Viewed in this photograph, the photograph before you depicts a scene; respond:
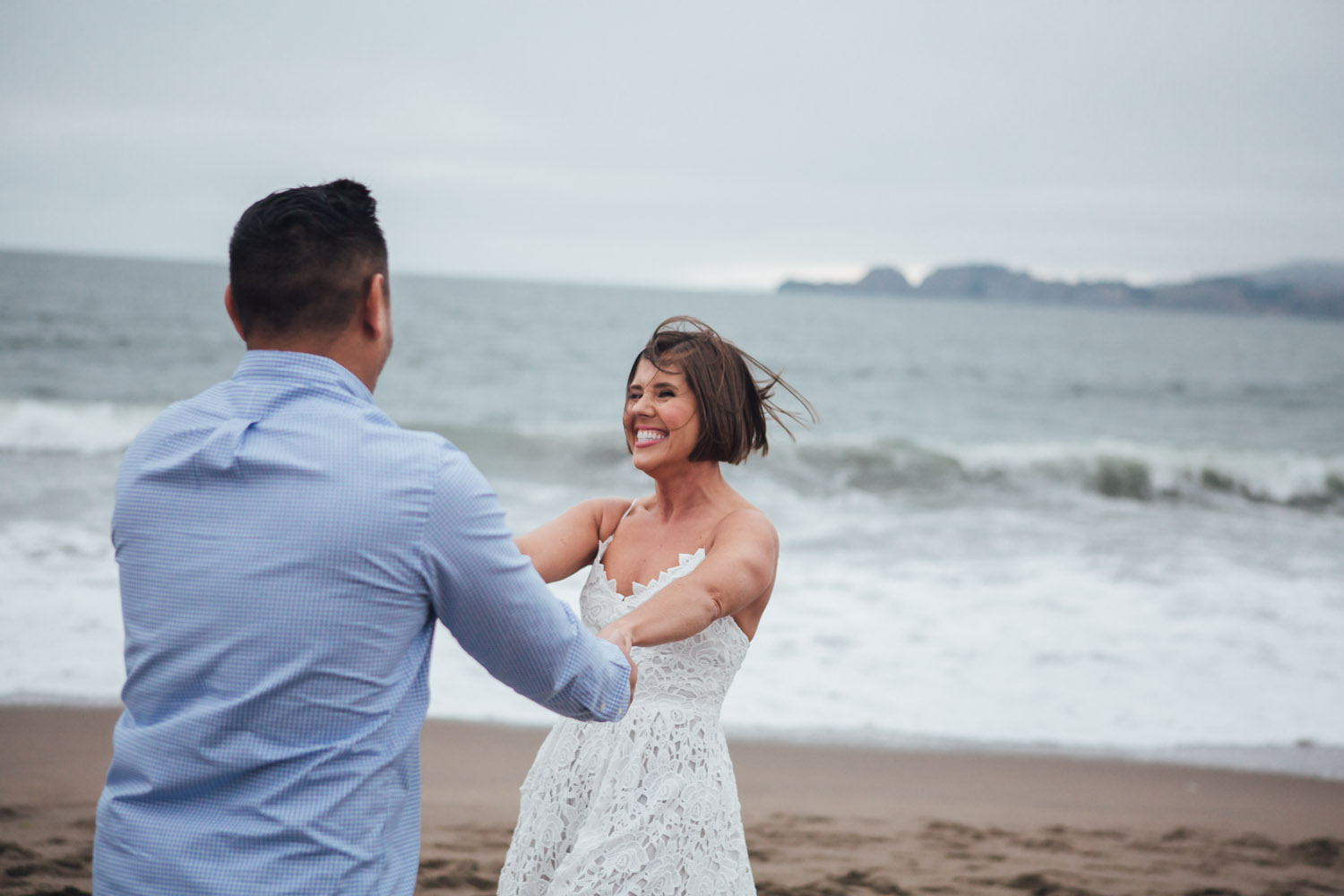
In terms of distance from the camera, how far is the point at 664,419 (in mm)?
2354

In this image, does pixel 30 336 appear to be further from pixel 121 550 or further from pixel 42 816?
pixel 121 550

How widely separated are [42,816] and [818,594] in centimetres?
572

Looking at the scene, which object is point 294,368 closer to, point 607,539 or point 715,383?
point 715,383

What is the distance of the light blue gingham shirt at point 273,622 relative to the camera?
1.32 m

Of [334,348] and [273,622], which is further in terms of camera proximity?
[334,348]

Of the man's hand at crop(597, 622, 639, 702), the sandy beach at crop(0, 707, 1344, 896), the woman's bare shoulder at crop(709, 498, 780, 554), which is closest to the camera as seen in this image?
the man's hand at crop(597, 622, 639, 702)

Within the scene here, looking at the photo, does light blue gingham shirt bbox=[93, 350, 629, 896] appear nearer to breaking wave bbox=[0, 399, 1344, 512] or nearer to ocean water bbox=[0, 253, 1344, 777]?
ocean water bbox=[0, 253, 1344, 777]

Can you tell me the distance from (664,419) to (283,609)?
116cm

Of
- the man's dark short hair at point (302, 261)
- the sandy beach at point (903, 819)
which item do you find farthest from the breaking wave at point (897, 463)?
the man's dark short hair at point (302, 261)

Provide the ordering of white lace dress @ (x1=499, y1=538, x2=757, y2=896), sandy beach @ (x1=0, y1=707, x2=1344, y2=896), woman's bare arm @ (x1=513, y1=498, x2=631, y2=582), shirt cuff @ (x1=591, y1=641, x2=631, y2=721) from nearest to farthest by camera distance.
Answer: shirt cuff @ (x1=591, y1=641, x2=631, y2=721)
white lace dress @ (x1=499, y1=538, x2=757, y2=896)
woman's bare arm @ (x1=513, y1=498, x2=631, y2=582)
sandy beach @ (x1=0, y1=707, x2=1344, y2=896)

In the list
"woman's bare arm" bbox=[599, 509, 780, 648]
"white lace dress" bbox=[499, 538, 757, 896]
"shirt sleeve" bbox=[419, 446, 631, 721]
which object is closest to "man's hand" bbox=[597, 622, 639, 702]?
"woman's bare arm" bbox=[599, 509, 780, 648]

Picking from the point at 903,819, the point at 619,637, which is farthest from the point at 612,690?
the point at 903,819

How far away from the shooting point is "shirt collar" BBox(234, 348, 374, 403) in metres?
1.43

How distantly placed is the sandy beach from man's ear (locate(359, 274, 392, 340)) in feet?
10.5
